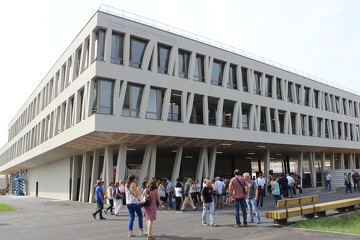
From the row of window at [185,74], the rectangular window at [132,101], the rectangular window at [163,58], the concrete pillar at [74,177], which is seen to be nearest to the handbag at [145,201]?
the rectangular window at [132,101]

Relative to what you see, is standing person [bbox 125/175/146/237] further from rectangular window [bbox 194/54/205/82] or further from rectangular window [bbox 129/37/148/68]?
rectangular window [bbox 194/54/205/82]

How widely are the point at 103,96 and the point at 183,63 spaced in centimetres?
781

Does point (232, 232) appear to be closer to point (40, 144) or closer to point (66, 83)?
point (66, 83)

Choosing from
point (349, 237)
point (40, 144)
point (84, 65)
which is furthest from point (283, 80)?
point (349, 237)

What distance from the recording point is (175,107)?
1063 inches

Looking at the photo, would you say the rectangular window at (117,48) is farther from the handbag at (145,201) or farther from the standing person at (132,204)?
the handbag at (145,201)

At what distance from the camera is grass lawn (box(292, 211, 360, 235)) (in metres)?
9.89

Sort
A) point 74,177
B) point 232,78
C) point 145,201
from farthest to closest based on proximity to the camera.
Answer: point 74,177 < point 232,78 < point 145,201

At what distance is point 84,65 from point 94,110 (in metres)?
4.55

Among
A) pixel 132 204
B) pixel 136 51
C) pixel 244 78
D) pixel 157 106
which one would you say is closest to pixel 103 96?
pixel 157 106

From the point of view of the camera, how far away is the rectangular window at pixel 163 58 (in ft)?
83.0

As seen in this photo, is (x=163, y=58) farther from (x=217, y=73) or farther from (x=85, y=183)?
(x=85, y=183)

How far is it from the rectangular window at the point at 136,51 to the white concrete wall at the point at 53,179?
1621 centimetres

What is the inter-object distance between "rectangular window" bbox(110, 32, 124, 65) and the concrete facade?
0.23 feet
